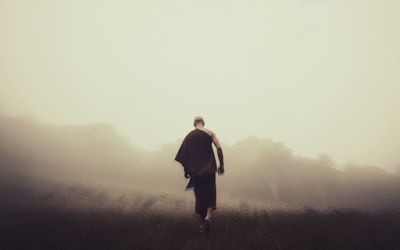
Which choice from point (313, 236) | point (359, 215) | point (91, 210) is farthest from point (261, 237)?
point (359, 215)

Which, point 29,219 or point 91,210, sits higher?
point 91,210

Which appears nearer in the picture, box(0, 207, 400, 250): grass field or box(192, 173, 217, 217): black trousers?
box(0, 207, 400, 250): grass field

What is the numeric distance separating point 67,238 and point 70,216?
1654 mm

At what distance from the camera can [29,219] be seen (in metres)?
5.52

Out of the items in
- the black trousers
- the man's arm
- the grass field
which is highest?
the man's arm

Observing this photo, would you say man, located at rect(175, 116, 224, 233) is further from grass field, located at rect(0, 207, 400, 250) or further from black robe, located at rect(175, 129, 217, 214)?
grass field, located at rect(0, 207, 400, 250)

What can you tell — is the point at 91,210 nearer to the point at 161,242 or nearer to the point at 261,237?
the point at 161,242

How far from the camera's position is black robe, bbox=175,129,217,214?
700cm

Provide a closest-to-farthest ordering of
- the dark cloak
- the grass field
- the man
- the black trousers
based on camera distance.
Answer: the grass field, the black trousers, the man, the dark cloak

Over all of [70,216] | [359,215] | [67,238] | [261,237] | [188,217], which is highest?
[359,215]

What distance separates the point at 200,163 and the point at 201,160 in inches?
2.8

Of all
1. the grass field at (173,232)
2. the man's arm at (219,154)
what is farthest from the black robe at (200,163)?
the grass field at (173,232)

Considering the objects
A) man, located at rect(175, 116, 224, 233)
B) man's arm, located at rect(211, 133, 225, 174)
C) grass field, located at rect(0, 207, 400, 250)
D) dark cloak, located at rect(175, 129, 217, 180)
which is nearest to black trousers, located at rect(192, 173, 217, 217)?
man, located at rect(175, 116, 224, 233)

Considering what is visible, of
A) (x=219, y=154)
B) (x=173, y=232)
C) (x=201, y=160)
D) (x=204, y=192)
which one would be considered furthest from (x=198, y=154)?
(x=173, y=232)
